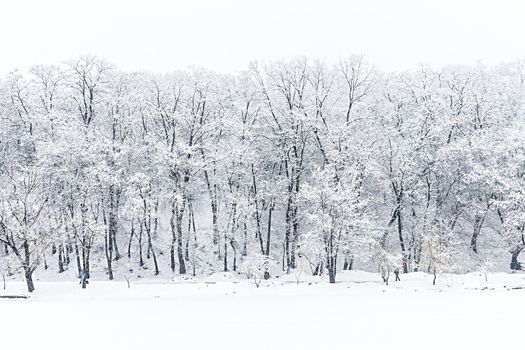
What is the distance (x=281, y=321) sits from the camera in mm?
18875

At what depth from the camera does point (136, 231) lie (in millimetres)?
49469

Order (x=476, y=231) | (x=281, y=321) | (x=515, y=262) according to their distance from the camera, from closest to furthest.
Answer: (x=281, y=321) → (x=515, y=262) → (x=476, y=231)

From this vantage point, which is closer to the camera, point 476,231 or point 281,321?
point 281,321

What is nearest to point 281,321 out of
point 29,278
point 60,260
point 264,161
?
point 29,278

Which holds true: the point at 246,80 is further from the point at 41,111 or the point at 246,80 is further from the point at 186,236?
the point at 41,111

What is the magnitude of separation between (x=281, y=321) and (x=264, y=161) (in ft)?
101

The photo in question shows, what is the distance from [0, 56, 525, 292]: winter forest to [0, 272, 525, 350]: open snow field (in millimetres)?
10447

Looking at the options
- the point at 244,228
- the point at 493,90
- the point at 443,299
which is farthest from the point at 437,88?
the point at 443,299

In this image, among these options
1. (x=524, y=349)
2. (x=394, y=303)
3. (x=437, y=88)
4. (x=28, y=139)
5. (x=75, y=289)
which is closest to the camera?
(x=524, y=349)

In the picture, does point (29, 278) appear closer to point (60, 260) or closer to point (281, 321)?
point (60, 260)

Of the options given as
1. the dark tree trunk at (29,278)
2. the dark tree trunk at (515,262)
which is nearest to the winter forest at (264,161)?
the dark tree trunk at (515,262)

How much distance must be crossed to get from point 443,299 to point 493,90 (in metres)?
32.0

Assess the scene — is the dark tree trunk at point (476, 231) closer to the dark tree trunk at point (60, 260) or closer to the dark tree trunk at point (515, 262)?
the dark tree trunk at point (515, 262)

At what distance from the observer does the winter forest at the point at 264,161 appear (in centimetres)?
3944
